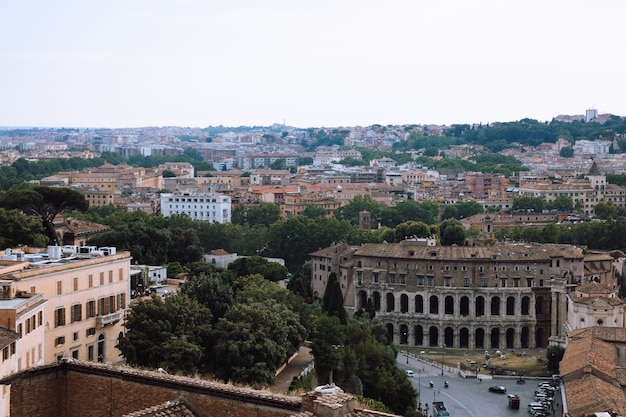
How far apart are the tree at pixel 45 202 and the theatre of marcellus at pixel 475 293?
47.9 ft

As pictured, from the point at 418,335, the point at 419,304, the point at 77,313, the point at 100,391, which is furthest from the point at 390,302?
the point at 100,391

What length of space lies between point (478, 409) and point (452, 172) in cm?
11078

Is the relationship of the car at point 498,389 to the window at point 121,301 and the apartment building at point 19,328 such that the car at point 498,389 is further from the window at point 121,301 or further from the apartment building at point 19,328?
the apartment building at point 19,328

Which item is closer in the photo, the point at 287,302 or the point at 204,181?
the point at 287,302

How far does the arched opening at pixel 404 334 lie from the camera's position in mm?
49625

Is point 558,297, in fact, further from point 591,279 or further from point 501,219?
point 501,219

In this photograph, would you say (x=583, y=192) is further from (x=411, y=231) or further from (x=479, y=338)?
(x=479, y=338)

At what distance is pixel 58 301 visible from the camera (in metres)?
24.8

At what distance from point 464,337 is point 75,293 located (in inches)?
1103

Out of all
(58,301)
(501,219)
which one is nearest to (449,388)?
(58,301)

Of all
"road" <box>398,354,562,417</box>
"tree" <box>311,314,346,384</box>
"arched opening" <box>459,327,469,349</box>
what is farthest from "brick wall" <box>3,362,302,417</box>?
"arched opening" <box>459,327,469,349</box>

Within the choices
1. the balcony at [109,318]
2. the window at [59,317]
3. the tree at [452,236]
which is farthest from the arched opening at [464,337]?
the window at [59,317]

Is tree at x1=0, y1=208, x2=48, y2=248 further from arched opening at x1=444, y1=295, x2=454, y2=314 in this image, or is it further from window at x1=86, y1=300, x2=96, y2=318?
arched opening at x1=444, y1=295, x2=454, y2=314

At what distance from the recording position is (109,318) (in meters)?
26.9
